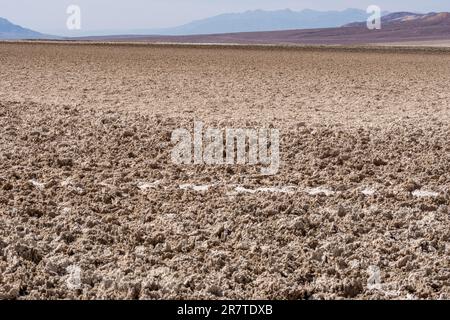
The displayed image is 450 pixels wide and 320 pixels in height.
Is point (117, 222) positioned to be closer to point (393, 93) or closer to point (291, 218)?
point (291, 218)

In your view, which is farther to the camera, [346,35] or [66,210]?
[346,35]

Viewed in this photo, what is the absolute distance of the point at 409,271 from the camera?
4.62m

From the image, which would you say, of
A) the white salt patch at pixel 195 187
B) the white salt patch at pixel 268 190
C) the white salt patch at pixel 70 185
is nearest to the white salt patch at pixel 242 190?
the white salt patch at pixel 268 190

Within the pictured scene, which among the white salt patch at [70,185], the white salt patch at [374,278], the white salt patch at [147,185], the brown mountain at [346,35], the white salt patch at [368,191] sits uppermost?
the brown mountain at [346,35]

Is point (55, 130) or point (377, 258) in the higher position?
point (55, 130)

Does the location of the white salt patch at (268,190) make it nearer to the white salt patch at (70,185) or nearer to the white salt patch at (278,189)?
the white salt patch at (278,189)

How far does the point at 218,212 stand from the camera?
5.81 meters

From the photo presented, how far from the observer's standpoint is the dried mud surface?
14.5 ft

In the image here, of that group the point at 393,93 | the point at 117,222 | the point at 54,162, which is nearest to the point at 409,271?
the point at 117,222

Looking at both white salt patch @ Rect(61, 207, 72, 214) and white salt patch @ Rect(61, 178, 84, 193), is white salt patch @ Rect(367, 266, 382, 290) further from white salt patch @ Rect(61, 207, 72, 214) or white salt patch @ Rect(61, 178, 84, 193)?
white salt patch @ Rect(61, 178, 84, 193)

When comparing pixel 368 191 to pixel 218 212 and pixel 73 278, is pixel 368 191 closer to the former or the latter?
pixel 218 212

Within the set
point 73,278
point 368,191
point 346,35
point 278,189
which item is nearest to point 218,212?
point 278,189

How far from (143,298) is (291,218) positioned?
193 centimetres

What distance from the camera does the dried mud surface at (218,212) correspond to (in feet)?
14.5
